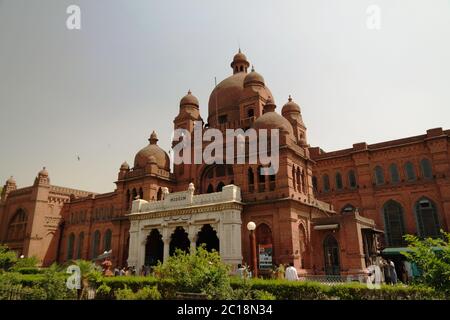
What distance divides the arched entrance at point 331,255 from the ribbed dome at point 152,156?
15.8m

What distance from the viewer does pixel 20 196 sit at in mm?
43688

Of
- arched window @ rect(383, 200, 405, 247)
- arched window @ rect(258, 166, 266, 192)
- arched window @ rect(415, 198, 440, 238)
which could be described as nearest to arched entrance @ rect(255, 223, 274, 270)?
arched window @ rect(258, 166, 266, 192)

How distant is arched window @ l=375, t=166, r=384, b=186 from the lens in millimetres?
29688

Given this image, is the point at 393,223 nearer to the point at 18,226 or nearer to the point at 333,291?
the point at 333,291

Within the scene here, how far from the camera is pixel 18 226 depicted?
42.9 meters

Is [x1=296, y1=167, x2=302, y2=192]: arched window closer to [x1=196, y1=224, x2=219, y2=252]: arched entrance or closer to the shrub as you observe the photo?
[x1=196, y1=224, x2=219, y2=252]: arched entrance

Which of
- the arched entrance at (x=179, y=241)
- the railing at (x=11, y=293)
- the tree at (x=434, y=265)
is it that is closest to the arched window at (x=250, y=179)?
the arched entrance at (x=179, y=241)

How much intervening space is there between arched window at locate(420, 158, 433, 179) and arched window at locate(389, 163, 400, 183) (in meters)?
1.94

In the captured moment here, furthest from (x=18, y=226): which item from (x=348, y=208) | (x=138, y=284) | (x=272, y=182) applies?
(x=348, y=208)

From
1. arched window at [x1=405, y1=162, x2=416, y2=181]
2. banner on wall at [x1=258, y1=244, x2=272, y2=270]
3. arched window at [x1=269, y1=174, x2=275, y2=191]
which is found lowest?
banner on wall at [x1=258, y1=244, x2=272, y2=270]

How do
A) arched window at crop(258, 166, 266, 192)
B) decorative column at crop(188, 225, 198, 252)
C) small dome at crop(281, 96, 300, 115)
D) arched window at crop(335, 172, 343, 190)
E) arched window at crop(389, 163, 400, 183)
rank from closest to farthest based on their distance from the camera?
decorative column at crop(188, 225, 198, 252)
arched window at crop(258, 166, 266, 192)
arched window at crop(389, 163, 400, 183)
arched window at crop(335, 172, 343, 190)
small dome at crop(281, 96, 300, 115)

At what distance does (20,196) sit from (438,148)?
1840 inches

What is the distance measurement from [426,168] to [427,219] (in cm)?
412

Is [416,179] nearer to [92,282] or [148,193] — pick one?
[148,193]
